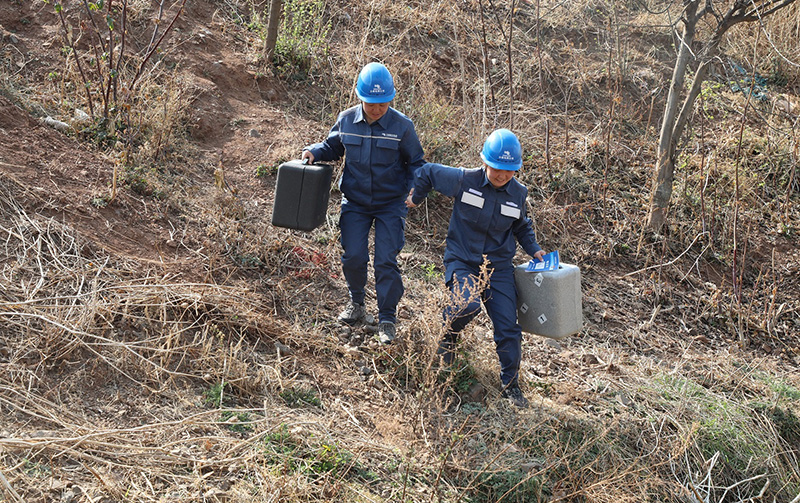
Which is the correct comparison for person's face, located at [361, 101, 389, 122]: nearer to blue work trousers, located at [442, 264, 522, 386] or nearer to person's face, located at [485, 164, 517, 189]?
person's face, located at [485, 164, 517, 189]

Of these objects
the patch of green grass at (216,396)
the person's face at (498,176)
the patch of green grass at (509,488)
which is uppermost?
the person's face at (498,176)

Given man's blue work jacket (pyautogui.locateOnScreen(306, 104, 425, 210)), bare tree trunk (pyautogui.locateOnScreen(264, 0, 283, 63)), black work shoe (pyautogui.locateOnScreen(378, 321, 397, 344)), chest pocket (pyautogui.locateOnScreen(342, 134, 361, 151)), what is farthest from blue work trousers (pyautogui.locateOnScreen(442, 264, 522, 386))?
bare tree trunk (pyautogui.locateOnScreen(264, 0, 283, 63))

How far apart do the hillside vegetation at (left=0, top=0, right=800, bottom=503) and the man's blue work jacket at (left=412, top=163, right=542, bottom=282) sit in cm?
36

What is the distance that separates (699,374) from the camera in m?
5.48

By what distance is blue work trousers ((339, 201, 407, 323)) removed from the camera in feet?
15.4

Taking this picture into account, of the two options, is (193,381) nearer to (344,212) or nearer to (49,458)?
(49,458)

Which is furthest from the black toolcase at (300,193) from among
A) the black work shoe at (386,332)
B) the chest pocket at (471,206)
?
the chest pocket at (471,206)

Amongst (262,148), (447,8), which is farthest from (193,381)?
(447,8)

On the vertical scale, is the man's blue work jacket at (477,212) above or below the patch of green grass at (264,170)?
above

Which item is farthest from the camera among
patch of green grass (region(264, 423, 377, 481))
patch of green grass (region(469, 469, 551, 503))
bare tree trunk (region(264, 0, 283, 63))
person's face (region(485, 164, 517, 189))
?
bare tree trunk (region(264, 0, 283, 63))

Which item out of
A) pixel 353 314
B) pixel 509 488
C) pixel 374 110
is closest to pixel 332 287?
pixel 353 314

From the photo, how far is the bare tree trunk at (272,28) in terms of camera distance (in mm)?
6926

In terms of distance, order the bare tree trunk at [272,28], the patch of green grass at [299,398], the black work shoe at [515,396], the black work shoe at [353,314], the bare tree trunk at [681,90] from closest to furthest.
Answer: the patch of green grass at [299,398]
the black work shoe at [515,396]
the black work shoe at [353,314]
the bare tree trunk at [681,90]
the bare tree trunk at [272,28]

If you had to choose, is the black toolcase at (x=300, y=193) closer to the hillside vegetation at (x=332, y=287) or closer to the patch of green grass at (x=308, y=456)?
the hillside vegetation at (x=332, y=287)
